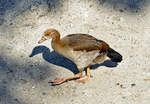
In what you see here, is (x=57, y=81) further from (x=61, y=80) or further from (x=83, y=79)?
(x=83, y=79)

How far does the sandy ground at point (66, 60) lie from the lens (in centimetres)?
688

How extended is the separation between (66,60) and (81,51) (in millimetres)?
1077

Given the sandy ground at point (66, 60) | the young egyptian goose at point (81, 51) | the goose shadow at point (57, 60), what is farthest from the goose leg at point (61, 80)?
the goose shadow at point (57, 60)

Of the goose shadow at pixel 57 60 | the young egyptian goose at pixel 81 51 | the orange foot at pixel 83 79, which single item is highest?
the young egyptian goose at pixel 81 51

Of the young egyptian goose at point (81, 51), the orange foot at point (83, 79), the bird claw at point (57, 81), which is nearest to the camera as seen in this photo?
the young egyptian goose at point (81, 51)

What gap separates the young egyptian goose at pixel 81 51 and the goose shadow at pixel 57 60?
0.44m

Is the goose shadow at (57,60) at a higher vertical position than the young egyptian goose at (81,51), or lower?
lower

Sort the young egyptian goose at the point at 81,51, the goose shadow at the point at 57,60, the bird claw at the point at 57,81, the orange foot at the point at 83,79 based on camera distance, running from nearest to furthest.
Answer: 1. the young egyptian goose at the point at 81,51
2. the bird claw at the point at 57,81
3. the orange foot at the point at 83,79
4. the goose shadow at the point at 57,60

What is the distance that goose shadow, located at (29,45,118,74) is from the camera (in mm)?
7660

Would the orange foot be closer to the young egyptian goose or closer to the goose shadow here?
the young egyptian goose

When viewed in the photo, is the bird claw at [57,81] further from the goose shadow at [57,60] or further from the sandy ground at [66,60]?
the goose shadow at [57,60]

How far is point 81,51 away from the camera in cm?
687

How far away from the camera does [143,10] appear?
29.8 ft

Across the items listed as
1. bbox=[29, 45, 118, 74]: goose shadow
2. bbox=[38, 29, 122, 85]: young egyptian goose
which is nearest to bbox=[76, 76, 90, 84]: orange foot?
bbox=[38, 29, 122, 85]: young egyptian goose
